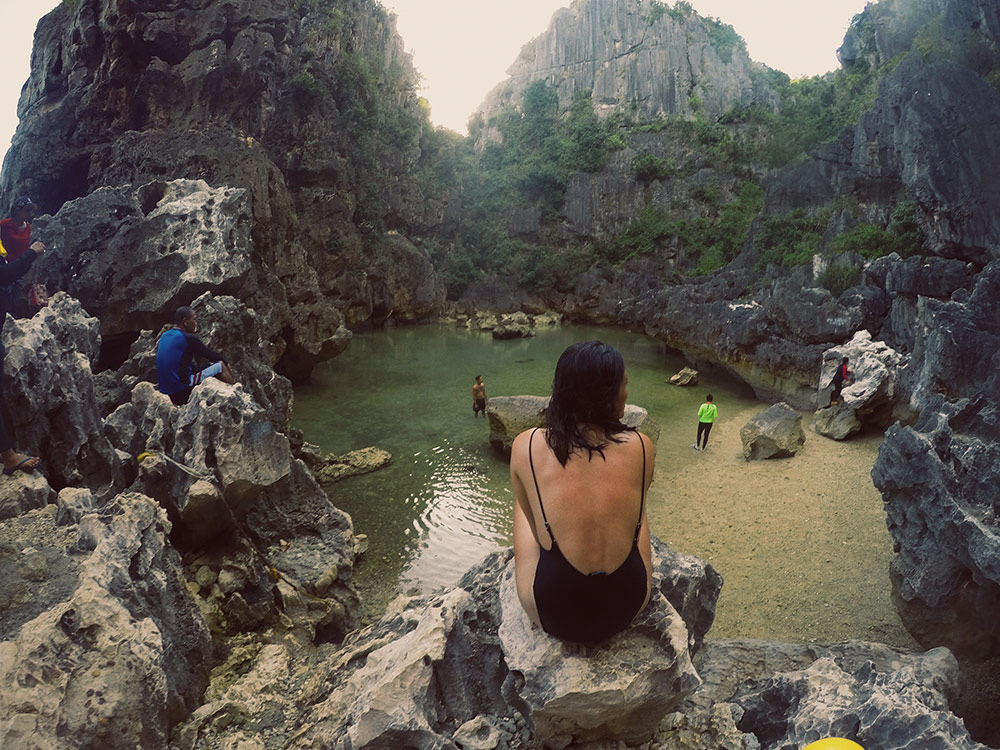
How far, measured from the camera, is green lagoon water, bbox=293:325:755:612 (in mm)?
8047

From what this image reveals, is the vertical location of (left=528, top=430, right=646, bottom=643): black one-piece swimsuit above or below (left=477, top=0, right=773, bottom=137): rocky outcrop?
below

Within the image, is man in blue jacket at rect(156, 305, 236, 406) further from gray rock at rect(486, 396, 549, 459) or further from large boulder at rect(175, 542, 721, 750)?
gray rock at rect(486, 396, 549, 459)

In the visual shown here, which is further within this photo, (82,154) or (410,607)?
(82,154)

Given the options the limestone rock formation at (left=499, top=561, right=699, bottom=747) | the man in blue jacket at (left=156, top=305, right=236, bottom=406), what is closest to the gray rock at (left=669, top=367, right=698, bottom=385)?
the man in blue jacket at (left=156, top=305, right=236, bottom=406)

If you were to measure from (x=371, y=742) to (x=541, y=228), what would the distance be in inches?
1490

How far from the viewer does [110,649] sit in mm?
2967

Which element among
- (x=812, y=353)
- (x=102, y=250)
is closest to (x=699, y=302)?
(x=812, y=353)

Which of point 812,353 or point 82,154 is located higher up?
point 82,154

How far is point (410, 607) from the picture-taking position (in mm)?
3830

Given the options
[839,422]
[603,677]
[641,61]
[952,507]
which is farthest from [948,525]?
[641,61]

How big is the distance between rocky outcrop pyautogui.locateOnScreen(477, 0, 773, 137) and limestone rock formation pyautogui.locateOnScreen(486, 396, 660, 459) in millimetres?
35443

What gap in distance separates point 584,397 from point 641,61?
46440 mm

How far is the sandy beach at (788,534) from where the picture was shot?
6152 mm

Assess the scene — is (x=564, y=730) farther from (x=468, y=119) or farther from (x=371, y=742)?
(x=468, y=119)
